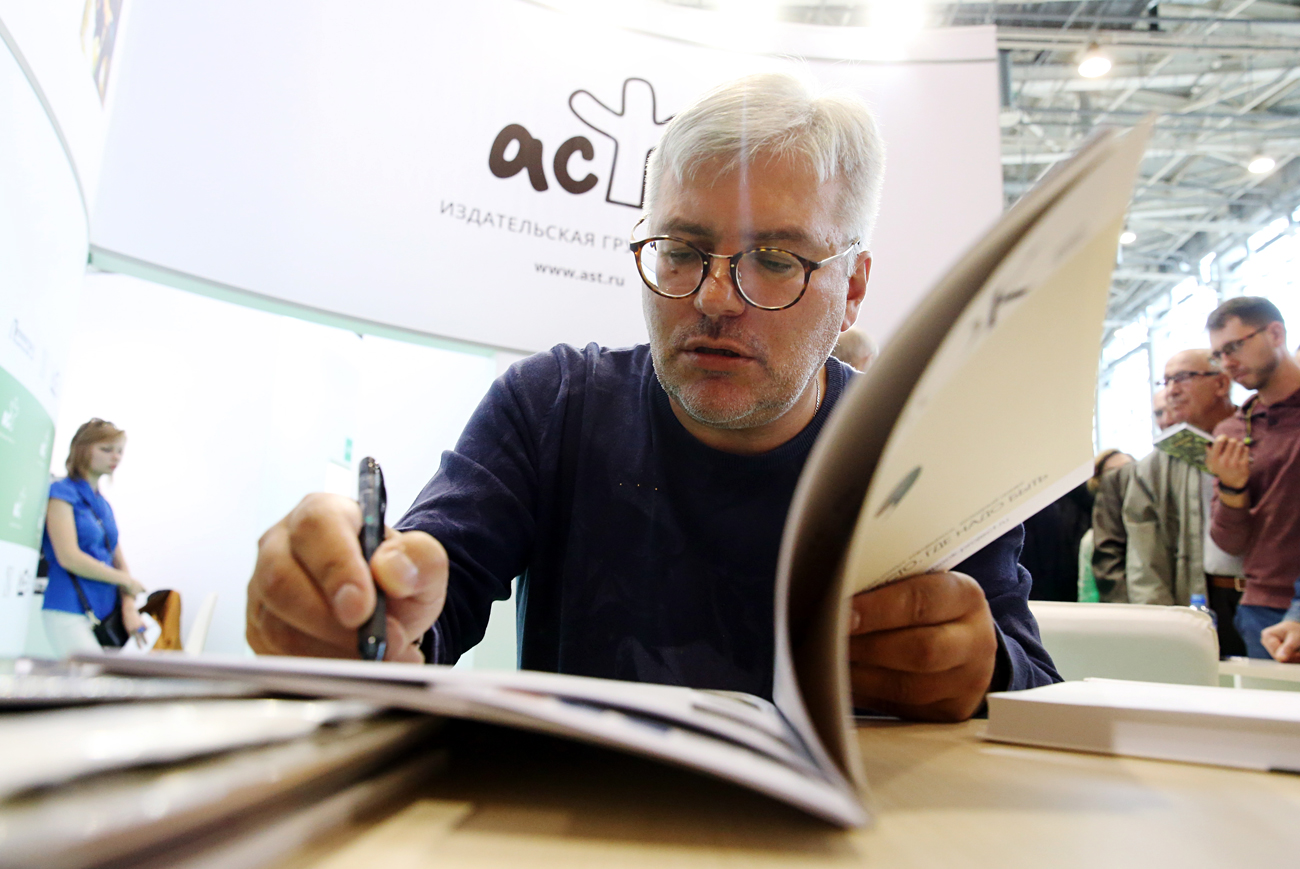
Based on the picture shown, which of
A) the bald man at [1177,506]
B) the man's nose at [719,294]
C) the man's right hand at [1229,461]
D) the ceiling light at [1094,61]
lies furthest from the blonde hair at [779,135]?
the ceiling light at [1094,61]

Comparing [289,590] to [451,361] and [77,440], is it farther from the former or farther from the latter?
[77,440]

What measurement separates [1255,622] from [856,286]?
1.75m

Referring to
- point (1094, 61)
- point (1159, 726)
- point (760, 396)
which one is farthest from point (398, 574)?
point (1094, 61)

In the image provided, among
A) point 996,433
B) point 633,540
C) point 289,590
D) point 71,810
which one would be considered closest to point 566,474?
point 633,540

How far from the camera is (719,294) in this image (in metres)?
0.85

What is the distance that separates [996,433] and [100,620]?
3.61 meters

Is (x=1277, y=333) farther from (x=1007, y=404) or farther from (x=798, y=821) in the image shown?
(x=798, y=821)

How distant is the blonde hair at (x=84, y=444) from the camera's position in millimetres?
2938

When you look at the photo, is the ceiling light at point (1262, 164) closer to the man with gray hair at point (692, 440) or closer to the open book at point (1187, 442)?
the open book at point (1187, 442)

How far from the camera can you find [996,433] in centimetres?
35

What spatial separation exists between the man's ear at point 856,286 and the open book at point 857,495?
2.20ft

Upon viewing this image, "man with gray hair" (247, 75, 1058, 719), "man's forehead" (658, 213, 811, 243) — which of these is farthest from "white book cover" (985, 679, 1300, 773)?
"man's forehead" (658, 213, 811, 243)

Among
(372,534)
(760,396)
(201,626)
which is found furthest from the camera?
(201,626)

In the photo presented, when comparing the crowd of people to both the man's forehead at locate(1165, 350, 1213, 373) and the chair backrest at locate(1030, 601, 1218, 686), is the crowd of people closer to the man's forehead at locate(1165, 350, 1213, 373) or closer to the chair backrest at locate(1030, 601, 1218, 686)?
the man's forehead at locate(1165, 350, 1213, 373)
